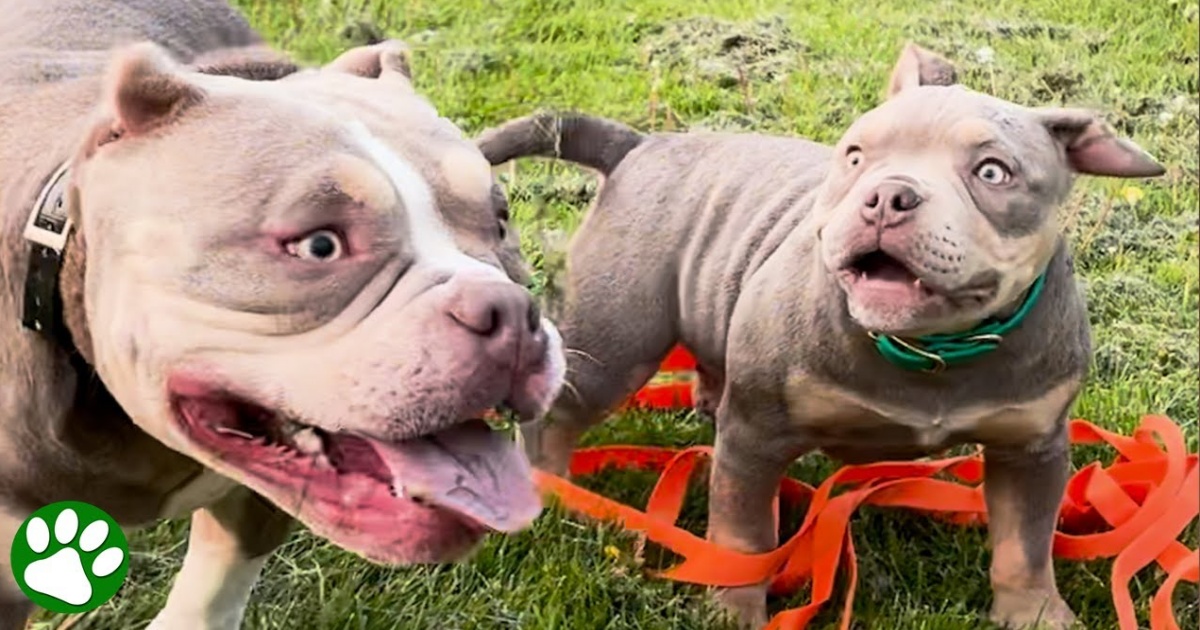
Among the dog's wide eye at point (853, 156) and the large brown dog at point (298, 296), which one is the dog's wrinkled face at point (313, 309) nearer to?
the large brown dog at point (298, 296)

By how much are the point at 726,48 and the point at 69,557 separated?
0.50 m

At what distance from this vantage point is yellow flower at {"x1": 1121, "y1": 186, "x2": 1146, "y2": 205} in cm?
103

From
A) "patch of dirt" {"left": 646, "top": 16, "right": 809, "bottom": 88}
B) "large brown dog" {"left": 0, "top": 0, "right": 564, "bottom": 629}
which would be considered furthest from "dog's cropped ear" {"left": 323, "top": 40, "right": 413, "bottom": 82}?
"patch of dirt" {"left": 646, "top": 16, "right": 809, "bottom": 88}

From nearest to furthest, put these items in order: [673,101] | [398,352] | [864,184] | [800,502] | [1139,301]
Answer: [398,352] < [864,184] < [673,101] < [1139,301] < [800,502]

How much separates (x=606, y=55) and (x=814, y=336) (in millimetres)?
251

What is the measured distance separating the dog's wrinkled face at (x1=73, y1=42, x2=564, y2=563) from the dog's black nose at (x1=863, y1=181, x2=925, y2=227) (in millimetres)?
265

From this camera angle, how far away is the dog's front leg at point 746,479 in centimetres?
113

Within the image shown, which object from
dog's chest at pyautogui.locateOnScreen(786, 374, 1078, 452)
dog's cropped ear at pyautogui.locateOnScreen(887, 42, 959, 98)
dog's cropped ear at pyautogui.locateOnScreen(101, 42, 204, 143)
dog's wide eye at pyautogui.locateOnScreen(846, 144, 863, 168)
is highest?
dog's cropped ear at pyautogui.locateOnScreen(101, 42, 204, 143)

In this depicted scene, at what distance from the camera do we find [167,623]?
3.18ft

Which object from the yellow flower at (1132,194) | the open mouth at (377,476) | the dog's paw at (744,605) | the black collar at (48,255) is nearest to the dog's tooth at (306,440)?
the open mouth at (377,476)

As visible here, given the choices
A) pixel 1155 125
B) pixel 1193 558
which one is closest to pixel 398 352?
pixel 1155 125

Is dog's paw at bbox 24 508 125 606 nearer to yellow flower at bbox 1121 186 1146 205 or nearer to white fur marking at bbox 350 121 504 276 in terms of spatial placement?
white fur marking at bbox 350 121 504 276

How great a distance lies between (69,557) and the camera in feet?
2.82

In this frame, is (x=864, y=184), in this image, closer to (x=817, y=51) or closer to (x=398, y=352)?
(x=817, y=51)
